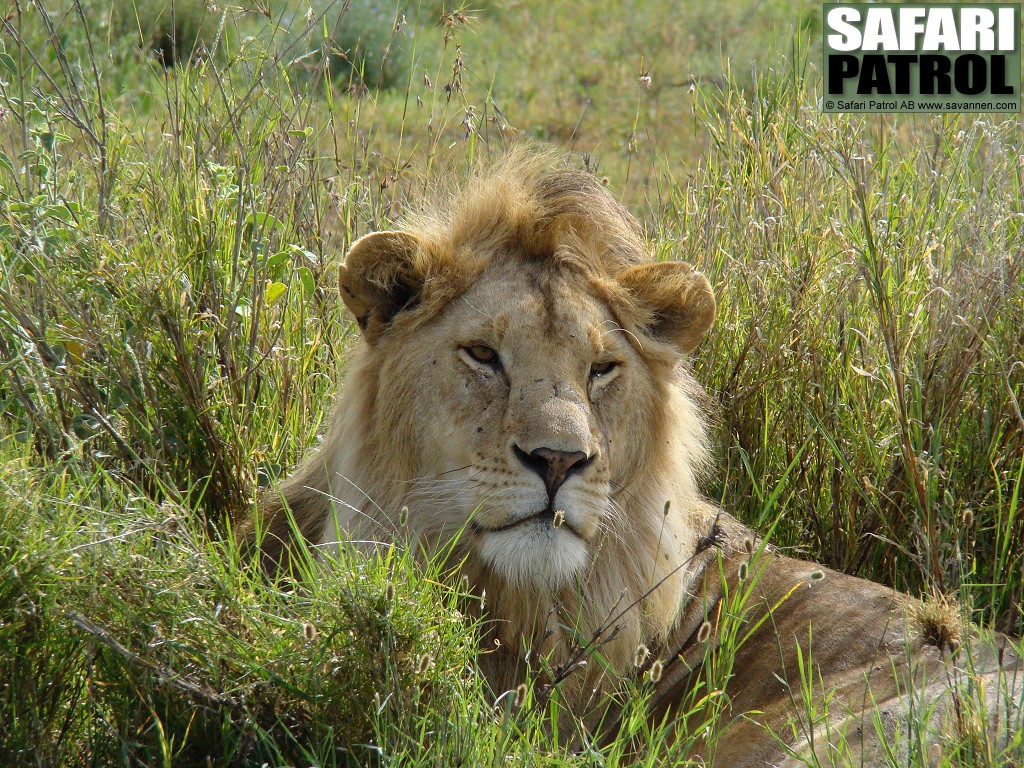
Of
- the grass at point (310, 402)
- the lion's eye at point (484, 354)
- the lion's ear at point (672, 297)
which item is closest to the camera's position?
the grass at point (310, 402)

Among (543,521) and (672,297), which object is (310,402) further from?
(543,521)

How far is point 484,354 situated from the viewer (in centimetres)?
350

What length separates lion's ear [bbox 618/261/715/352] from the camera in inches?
146

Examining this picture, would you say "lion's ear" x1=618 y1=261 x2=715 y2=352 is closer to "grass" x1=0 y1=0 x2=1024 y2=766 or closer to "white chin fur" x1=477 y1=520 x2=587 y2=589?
"grass" x1=0 y1=0 x2=1024 y2=766

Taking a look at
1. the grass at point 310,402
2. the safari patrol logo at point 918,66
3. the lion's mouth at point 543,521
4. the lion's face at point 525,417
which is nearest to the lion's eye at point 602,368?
the lion's face at point 525,417

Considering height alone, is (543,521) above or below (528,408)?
below

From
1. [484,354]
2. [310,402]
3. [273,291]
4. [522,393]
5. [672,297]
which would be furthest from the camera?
[310,402]

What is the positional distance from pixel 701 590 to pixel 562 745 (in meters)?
0.74

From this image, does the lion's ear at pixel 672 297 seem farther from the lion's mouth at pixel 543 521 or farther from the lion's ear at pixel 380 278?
the lion's mouth at pixel 543 521

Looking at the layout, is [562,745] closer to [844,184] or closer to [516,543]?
[516,543]

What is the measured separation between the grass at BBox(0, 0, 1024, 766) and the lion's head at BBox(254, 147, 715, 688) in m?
0.26

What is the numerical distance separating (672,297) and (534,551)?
942 mm

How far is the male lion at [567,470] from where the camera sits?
3311 mm

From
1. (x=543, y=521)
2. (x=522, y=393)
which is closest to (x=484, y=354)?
(x=522, y=393)
